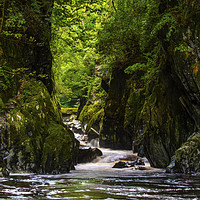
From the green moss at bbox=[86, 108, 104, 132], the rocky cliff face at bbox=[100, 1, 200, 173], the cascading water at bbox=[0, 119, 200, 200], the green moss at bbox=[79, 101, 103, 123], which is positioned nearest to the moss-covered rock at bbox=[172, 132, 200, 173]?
the rocky cliff face at bbox=[100, 1, 200, 173]

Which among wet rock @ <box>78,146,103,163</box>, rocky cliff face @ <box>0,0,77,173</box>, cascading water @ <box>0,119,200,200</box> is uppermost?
rocky cliff face @ <box>0,0,77,173</box>

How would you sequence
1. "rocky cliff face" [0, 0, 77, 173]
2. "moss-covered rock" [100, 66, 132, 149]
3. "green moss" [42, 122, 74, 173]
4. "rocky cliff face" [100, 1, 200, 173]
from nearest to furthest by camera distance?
"rocky cliff face" [0, 0, 77, 173] < "rocky cliff face" [100, 1, 200, 173] < "green moss" [42, 122, 74, 173] < "moss-covered rock" [100, 66, 132, 149]

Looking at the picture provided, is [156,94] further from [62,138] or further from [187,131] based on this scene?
[62,138]

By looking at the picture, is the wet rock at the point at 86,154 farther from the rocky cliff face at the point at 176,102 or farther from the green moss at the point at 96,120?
the green moss at the point at 96,120

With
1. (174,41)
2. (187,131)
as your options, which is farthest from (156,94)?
(174,41)

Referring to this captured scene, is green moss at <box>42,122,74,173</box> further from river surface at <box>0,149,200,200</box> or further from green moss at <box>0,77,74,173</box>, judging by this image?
river surface at <box>0,149,200,200</box>

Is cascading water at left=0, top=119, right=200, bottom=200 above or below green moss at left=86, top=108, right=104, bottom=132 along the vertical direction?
below

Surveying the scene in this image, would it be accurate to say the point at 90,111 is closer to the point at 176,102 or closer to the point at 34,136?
the point at 176,102

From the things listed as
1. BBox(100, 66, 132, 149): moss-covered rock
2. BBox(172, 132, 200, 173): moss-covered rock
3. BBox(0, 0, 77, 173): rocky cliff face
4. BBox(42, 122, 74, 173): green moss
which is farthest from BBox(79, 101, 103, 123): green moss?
BBox(172, 132, 200, 173): moss-covered rock

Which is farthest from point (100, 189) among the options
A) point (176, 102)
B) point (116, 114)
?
point (116, 114)

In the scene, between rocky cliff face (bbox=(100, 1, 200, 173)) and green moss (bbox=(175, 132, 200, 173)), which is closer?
green moss (bbox=(175, 132, 200, 173))

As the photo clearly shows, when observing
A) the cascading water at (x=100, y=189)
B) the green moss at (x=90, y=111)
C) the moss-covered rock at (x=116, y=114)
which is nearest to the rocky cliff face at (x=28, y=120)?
the cascading water at (x=100, y=189)

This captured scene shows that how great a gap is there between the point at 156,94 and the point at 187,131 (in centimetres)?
226

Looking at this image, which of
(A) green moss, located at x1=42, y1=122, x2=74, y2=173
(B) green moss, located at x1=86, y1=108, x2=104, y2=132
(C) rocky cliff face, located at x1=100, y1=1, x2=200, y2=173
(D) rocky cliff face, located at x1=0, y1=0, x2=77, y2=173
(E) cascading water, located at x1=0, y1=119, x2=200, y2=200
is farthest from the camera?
(B) green moss, located at x1=86, y1=108, x2=104, y2=132
